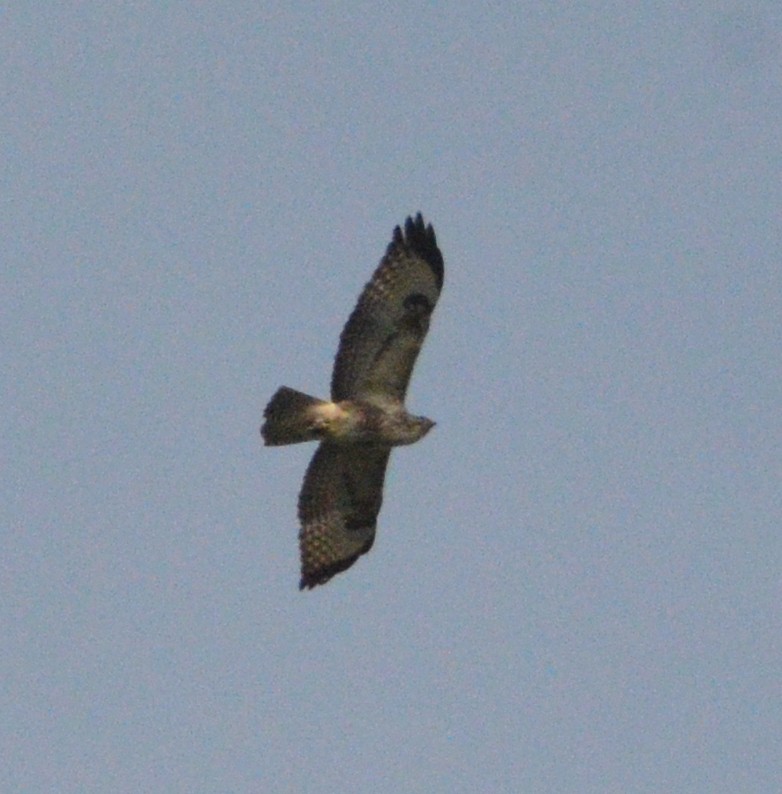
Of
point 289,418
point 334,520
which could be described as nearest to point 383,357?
point 289,418

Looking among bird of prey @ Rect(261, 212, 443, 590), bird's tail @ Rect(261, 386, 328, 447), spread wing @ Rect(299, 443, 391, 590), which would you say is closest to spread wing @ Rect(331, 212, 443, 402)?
bird of prey @ Rect(261, 212, 443, 590)

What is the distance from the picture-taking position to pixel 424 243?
77.7ft

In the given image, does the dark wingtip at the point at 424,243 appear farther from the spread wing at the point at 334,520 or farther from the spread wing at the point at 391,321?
→ the spread wing at the point at 334,520

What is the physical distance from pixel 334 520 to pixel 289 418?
2.02 metres

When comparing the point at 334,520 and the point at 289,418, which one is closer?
the point at 289,418

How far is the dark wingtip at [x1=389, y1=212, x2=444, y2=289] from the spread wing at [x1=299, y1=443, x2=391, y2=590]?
6.82 feet

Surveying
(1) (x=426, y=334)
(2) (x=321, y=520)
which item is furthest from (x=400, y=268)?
(2) (x=321, y=520)

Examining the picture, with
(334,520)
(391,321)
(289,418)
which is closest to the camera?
(289,418)

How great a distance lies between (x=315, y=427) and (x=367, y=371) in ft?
2.29

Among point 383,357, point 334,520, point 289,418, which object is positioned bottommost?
point 334,520

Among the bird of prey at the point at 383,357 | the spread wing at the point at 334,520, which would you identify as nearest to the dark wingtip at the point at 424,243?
the bird of prey at the point at 383,357

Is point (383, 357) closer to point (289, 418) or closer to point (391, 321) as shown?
point (391, 321)

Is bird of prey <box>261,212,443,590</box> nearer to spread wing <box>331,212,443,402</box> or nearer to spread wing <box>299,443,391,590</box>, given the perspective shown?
spread wing <box>331,212,443,402</box>

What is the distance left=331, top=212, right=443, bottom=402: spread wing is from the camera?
23.5 meters
